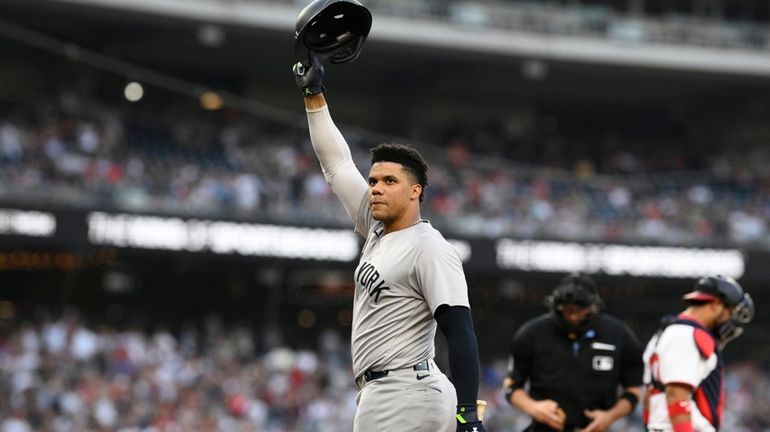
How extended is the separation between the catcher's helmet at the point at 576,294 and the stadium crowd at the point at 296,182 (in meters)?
14.5

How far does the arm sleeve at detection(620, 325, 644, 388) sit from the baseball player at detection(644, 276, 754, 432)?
15 centimetres

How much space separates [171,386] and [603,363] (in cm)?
1174

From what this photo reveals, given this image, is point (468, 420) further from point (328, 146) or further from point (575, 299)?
point (575, 299)

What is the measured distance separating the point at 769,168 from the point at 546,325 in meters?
22.7

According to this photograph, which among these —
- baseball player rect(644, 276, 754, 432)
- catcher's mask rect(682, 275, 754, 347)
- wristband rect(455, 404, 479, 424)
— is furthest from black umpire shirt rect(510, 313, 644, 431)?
wristband rect(455, 404, 479, 424)

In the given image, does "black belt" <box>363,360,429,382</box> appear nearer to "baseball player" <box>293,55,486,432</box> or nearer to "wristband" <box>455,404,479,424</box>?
"baseball player" <box>293,55,486,432</box>

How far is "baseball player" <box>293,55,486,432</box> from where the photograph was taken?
486 centimetres

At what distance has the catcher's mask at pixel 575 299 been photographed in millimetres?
7293

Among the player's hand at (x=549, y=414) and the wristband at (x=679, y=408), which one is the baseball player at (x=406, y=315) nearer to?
the wristband at (x=679, y=408)

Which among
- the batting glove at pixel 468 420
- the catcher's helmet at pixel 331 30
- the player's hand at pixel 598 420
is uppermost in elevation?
the catcher's helmet at pixel 331 30

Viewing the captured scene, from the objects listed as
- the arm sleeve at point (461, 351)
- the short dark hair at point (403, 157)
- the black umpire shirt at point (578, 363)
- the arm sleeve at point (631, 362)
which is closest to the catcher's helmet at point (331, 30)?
the short dark hair at point (403, 157)

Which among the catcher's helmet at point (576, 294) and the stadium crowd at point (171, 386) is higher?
the catcher's helmet at point (576, 294)

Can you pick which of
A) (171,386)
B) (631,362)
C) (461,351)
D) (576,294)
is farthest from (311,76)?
(171,386)

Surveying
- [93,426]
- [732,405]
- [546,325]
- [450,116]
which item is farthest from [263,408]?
[450,116]
